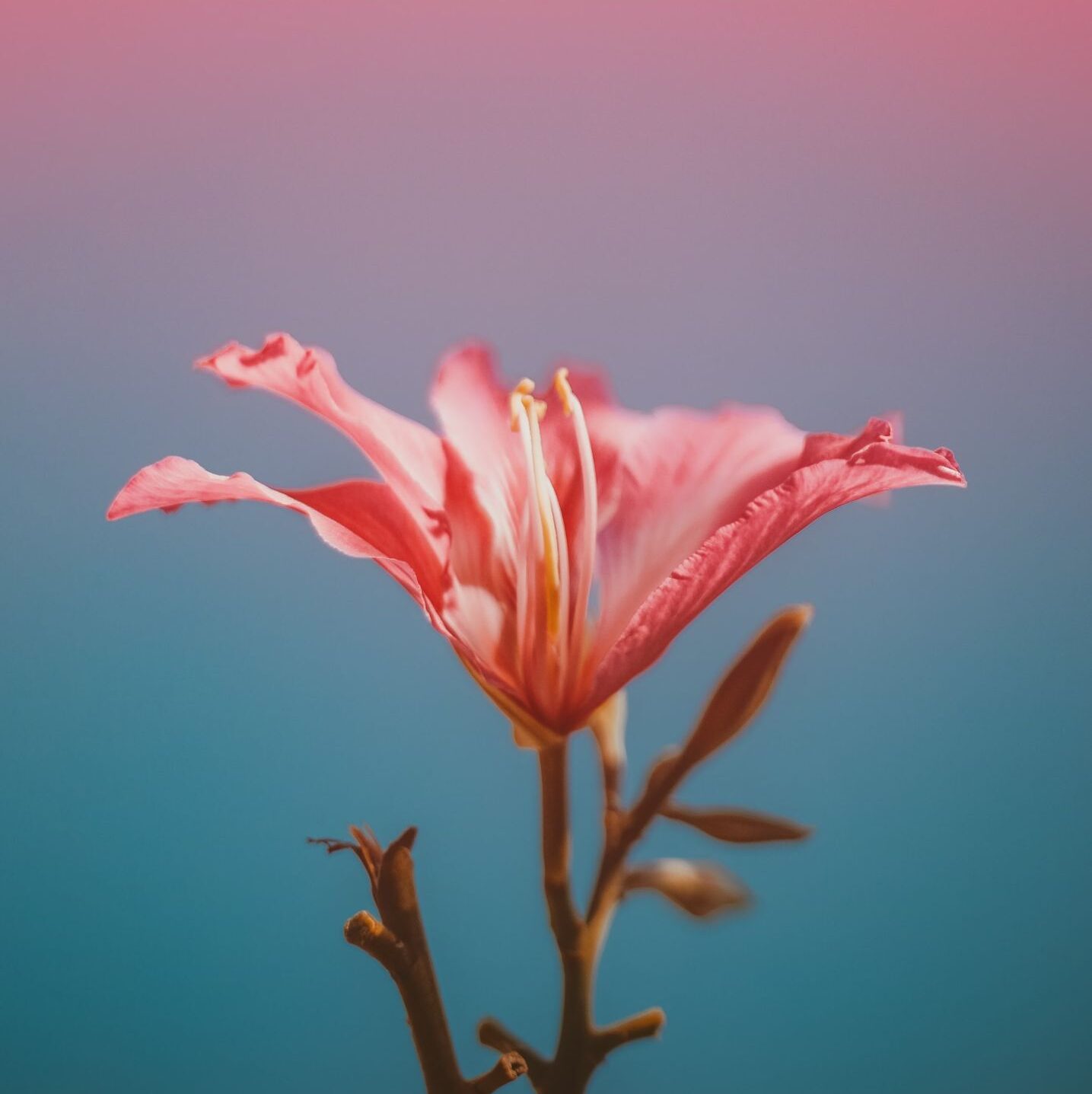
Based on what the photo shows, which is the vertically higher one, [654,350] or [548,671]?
[654,350]

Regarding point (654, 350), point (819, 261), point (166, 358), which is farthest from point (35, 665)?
point (819, 261)

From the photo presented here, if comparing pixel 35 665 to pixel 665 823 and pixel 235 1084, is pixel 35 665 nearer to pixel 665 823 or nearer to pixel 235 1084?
pixel 235 1084

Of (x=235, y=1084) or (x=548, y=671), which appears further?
(x=235, y=1084)

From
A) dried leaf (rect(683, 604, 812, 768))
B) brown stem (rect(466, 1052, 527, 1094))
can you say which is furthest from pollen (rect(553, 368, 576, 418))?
brown stem (rect(466, 1052, 527, 1094))

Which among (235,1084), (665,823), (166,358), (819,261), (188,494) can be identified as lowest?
(235,1084)

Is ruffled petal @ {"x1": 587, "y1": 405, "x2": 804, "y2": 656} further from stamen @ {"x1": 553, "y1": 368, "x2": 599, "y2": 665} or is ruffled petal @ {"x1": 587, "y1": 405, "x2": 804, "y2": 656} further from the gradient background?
the gradient background

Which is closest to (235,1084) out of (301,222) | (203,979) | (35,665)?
(203,979)
